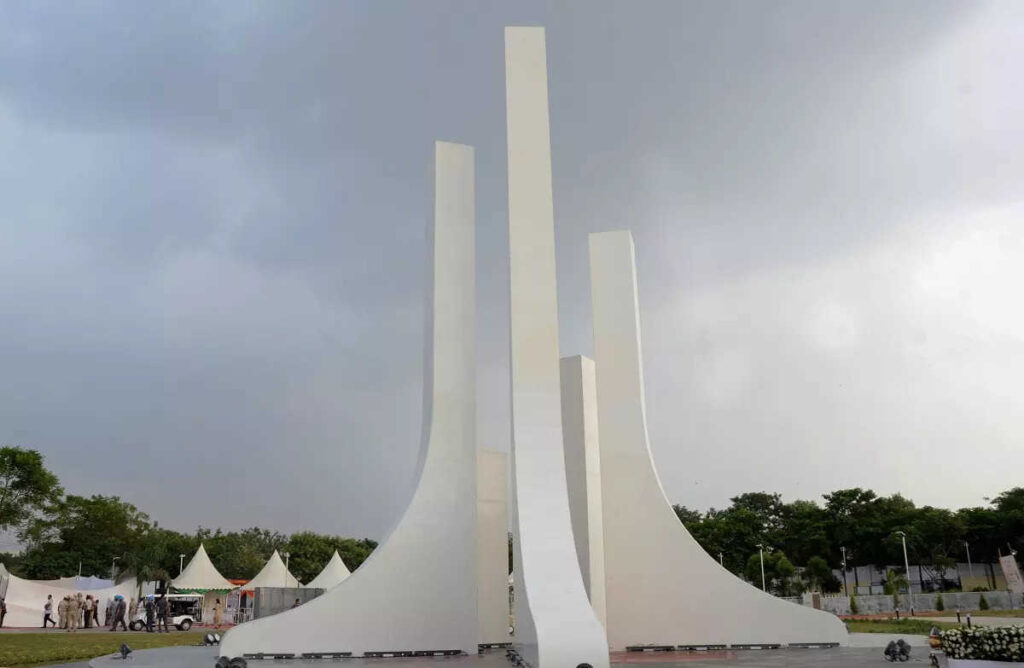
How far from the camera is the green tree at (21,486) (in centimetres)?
3070

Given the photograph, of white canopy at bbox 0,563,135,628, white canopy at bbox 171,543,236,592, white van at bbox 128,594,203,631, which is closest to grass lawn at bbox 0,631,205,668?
white van at bbox 128,594,203,631

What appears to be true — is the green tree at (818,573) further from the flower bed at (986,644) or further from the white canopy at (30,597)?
the flower bed at (986,644)

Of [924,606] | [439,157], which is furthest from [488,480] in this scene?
[924,606]

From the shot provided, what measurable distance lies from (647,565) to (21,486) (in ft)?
90.7

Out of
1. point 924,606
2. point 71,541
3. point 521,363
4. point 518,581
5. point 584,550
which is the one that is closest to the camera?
point 518,581

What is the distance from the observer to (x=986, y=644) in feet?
22.3

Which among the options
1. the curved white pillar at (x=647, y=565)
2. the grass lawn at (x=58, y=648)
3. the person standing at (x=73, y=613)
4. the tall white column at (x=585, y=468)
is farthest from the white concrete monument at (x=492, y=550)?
the person standing at (x=73, y=613)

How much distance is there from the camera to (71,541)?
138 ft

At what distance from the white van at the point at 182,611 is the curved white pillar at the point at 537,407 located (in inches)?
627

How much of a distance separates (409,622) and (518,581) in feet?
9.38

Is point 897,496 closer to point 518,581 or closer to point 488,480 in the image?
point 488,480

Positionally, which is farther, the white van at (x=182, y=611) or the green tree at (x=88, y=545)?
the green tree at (x=88, y=545)

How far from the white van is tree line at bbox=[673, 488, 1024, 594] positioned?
22460 millimetres

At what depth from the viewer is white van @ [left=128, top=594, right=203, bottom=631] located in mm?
23150
